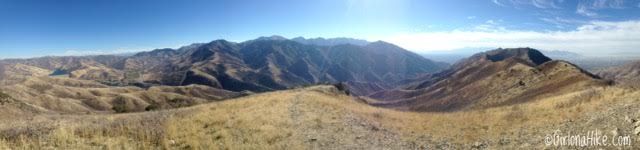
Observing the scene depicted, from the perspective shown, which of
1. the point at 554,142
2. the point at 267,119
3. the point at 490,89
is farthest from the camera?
the point at 490,89

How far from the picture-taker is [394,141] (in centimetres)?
1891

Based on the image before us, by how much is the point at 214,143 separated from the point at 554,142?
12.1 m

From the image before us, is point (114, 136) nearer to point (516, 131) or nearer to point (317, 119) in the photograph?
point (317, 119)

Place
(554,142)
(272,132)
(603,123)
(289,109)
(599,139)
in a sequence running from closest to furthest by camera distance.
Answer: (599,139) < (554,142) < (603,123) < (272,132) < (289,109)

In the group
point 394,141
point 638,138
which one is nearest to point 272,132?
point 394,141

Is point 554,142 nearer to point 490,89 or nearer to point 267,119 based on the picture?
point 267,119

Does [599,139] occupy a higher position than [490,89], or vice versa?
[599,139]

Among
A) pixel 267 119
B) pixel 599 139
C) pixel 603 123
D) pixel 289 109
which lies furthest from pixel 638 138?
pixel 289 109

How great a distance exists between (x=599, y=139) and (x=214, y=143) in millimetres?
13124

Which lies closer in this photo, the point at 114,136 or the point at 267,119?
the point at 114,136

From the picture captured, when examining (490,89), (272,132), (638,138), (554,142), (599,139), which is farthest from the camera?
(490,89)

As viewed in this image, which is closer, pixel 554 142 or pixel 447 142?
pixel 554 142

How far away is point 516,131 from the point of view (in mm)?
18656

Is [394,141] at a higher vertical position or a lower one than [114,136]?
lower
